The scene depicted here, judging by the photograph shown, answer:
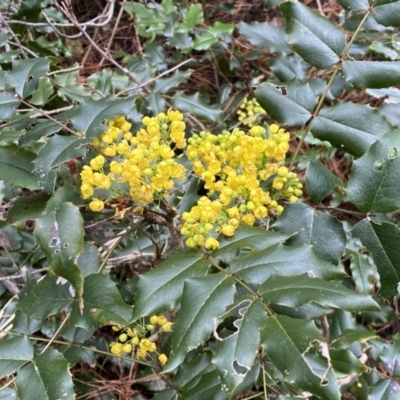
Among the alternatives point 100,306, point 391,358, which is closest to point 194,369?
point 100,306

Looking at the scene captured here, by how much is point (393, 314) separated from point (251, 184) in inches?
48.3

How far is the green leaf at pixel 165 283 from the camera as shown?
1001 mm

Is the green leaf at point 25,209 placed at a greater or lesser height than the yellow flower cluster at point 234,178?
lesser

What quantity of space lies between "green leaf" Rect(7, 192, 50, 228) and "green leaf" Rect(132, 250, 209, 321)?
1.56 feet

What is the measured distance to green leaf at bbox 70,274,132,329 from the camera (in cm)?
108

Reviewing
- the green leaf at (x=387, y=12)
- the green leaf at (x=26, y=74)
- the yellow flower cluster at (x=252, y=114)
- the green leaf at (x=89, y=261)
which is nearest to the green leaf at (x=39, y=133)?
the green leaf at (x=26, y=74)

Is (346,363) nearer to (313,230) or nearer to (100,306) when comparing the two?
(313,230)

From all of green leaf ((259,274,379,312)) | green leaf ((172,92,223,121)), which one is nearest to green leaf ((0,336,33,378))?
green leaf ((259,274,379,312))

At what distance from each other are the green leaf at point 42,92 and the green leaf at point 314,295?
95 cm

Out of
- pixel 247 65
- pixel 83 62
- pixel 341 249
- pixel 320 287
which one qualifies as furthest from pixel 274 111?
pixel 83 62

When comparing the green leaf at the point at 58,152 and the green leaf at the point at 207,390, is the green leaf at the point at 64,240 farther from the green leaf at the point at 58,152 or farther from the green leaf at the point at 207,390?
the green leaf at the point at 207,390

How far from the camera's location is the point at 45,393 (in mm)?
1025

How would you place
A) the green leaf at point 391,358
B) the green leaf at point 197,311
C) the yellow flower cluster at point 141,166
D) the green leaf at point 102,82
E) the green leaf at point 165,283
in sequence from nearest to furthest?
the green leaf at point 197,311, the green leaf at point 165,283, the yellow flower cluster at point 141,166, the green leaf at point 391,358, the green leaf at point 102,82

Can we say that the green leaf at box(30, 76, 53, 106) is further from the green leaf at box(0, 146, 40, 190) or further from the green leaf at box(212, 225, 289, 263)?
the green leaf at box(212, 225, 289, 263)
